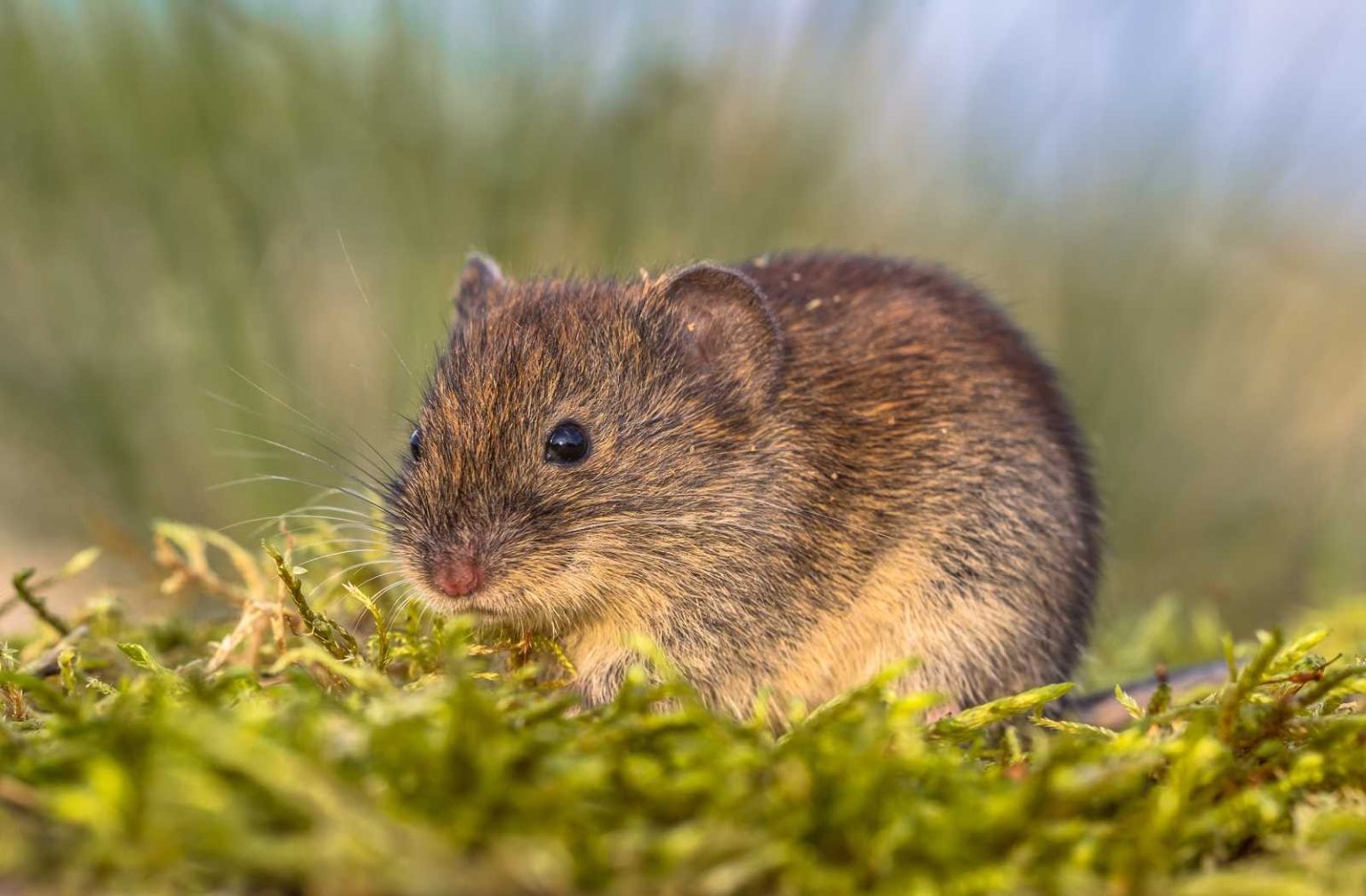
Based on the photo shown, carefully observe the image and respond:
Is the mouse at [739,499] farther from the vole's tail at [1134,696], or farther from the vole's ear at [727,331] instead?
the vole's tail at [1134,696]

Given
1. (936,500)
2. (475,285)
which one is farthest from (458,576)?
(936,500)

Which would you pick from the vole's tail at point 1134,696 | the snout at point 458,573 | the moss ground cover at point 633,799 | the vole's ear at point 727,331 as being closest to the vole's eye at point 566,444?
the snout at point 458,573

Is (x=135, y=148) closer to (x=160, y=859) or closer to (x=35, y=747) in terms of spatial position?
(x=35, y=747)

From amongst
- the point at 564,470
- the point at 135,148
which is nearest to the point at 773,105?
the point at 135,148

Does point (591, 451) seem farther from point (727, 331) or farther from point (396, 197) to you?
point (396, 197)

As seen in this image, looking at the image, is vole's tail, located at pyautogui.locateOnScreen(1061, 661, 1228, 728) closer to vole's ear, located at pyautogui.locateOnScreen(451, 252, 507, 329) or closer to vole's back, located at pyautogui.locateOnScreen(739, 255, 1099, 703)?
vole's back, located at pyautogui.locateOnScreen(739, 255, 1099, 703)
